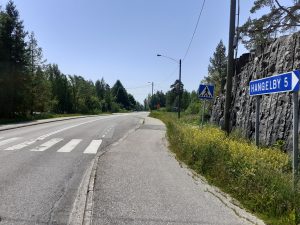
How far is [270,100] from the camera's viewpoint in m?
13.1

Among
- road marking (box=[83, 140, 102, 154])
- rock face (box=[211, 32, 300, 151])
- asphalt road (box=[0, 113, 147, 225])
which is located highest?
rock face (box=[211, 32, 300, 151])

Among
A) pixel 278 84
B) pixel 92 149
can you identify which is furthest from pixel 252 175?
pixel 92 149

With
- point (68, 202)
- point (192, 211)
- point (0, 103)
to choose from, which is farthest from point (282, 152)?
point (0, 103)

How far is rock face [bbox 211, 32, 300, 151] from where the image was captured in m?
11.7

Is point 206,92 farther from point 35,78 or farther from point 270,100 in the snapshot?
point 35,78

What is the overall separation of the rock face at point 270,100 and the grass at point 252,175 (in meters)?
1.13

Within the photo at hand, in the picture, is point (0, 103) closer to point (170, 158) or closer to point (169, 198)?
point (170, 158)

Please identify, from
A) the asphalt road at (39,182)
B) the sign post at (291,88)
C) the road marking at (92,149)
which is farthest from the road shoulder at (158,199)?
the road marking at (92,149)

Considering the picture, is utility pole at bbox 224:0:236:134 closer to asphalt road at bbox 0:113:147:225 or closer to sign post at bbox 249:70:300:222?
asphalt road at bbox 0:113:147:225

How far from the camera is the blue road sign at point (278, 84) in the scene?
24.1 ft

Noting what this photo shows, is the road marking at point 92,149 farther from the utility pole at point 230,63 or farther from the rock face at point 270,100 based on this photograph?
the rock face at point 270,100

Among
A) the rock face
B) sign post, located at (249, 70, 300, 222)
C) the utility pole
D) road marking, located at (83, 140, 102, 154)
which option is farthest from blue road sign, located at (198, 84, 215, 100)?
sign post, located at (249, 70, 300, 222)

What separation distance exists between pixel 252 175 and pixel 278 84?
196 cm

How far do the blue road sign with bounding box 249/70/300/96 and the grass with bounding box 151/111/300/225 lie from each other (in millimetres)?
1541
